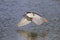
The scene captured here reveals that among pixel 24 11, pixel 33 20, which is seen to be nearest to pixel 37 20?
pixel 33 20

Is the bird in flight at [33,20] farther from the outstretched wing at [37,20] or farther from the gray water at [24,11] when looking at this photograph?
the gray water at [24,11]

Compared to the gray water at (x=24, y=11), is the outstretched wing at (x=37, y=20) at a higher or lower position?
higher

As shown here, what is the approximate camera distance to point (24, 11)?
59cm

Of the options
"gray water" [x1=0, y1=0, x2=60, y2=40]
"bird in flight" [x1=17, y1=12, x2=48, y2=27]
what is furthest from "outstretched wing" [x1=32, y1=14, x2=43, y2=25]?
"gray water" [x1=0, y1=0, x2=60, y2=40]

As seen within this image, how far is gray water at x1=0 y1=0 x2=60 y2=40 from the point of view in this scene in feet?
1.99

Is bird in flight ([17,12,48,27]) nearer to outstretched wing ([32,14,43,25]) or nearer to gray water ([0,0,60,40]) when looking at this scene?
outstretched wing ([32,14,43,25])

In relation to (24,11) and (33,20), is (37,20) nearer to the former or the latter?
(33,20)

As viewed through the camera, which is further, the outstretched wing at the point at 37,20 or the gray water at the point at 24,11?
the gray water at the point at 24,11

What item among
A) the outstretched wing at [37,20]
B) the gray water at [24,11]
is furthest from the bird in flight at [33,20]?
the gray water at [24,11]

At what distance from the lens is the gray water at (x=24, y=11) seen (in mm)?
606

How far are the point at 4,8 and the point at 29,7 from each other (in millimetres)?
109

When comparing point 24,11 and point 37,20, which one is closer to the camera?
point 37,20

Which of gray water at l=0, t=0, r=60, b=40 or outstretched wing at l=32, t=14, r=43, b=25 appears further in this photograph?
gray water at l=0, t=0, r=60, b=40

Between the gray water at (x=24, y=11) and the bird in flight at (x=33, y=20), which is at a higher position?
the bird in flight at (x=33, y=20)
